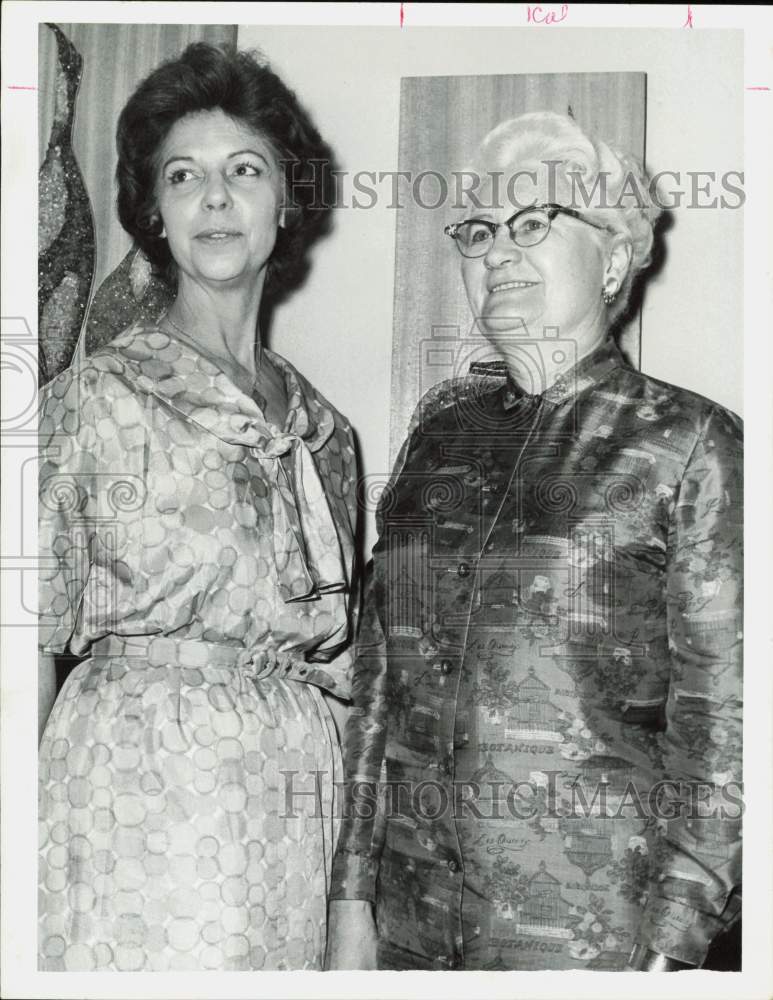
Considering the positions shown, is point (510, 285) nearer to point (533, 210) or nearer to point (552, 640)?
point (533, 210)

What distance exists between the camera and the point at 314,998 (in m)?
2.29

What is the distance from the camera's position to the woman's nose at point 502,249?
2357 mm

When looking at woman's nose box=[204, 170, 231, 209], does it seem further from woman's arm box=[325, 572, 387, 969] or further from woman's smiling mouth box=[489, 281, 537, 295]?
woman's arm box=[325, 572, 387, 969]

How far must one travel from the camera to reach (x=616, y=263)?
2.36 meters

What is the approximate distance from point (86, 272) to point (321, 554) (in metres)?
0.73

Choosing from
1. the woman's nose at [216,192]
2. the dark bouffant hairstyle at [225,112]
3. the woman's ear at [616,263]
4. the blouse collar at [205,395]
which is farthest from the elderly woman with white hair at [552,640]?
the woman's nose at [216,192]

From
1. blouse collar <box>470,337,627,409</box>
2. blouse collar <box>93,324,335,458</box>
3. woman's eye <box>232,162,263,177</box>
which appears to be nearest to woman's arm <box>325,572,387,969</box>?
blouse collar <box>93,324,335,458</box>

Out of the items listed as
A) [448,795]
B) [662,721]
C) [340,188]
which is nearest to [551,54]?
[340,188]

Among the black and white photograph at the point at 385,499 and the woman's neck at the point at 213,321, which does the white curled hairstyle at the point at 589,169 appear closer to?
the black and white photograph at the point at 385,499

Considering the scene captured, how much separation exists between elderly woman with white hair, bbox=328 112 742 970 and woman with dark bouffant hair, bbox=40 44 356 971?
0.43 feet

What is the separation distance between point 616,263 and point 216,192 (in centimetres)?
79

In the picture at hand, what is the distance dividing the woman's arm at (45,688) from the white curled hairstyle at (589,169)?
1276mm

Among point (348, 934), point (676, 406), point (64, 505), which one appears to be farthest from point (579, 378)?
point (348, 934)

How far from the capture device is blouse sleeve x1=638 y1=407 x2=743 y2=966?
2.20m
